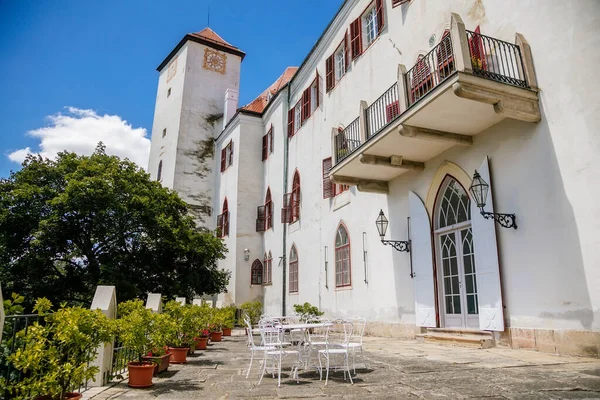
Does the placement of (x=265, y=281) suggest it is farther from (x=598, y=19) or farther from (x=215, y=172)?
(x=598, y=19)

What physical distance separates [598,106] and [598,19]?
4.48 feet

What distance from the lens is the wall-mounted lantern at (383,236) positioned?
10.4 meters

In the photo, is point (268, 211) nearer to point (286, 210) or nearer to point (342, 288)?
point (286, 210)

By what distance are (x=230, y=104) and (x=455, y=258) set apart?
20.7m

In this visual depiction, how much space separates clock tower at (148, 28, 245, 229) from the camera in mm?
25828

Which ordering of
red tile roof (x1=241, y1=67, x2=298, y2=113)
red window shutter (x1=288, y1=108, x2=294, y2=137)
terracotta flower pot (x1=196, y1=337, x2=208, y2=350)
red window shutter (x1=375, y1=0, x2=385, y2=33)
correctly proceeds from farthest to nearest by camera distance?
red tile roof (x1=241, y1=67, x2=298, y2=113) → red window shutter (x1=288, y1=108, x2=294, y2=137) → red window shutter (x1=375, y1=0, x2=385, y2=33) → terracotta flower pot (x1=196, y1=337, x2=208, y2=350)

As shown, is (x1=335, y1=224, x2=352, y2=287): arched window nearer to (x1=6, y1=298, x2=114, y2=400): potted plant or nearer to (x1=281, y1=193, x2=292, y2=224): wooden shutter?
(x1=281, y1=193, x2=292, y2=224): wooden shutter

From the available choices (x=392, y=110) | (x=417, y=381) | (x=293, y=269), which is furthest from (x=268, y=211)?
(x=417, y=381)

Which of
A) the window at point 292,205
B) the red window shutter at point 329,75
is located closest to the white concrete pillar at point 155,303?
the window at point 292,205

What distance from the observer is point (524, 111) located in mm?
7012

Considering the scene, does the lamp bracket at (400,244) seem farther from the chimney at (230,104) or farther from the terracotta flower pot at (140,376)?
the chimney at (230,104)

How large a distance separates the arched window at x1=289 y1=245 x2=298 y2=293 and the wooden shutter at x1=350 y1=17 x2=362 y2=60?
26.8 feet

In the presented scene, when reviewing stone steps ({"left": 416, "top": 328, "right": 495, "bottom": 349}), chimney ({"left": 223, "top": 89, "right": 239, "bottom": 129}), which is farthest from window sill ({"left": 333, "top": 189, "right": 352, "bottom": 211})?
chimney ({"left": 223, "top": 89, "right": 239, "bottom": 129})

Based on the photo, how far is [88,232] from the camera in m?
16.2
